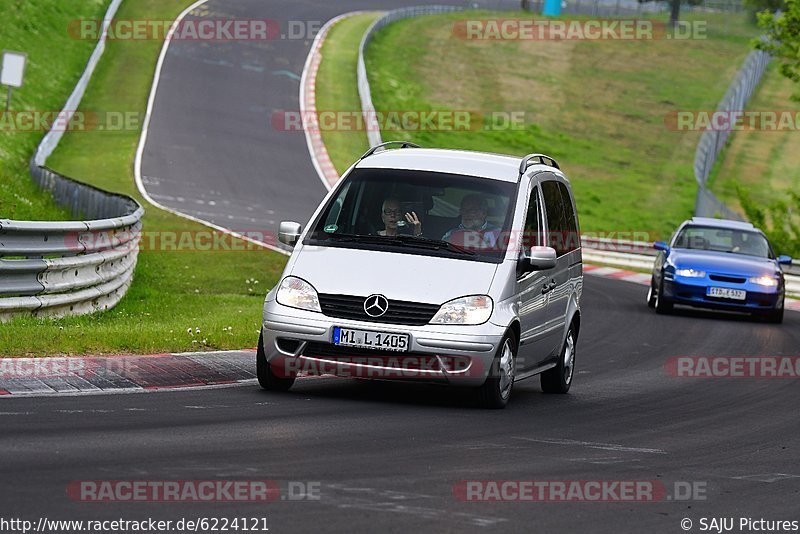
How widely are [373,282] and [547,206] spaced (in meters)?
2.42

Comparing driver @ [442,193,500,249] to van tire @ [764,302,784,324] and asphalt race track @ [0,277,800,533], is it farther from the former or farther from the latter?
van tire @ [764,302,784,324]

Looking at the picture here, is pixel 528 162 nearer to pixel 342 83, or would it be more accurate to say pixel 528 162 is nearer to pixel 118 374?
pixel 118 374

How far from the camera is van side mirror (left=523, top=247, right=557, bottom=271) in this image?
11547mm

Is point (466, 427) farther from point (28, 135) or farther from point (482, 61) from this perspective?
point (482, 61)

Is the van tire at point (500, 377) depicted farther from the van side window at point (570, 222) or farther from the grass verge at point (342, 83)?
the grass verge at point (342, 83)

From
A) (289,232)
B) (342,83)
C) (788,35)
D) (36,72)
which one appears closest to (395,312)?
(289,232)

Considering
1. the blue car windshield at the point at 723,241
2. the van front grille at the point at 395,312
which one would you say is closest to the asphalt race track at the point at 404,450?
the van front grille at the point at 395,312

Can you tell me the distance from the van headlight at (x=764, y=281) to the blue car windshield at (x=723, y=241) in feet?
3.47

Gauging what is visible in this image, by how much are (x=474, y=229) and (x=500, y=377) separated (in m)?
1.22

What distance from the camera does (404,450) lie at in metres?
8.93

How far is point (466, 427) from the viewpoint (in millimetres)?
10180

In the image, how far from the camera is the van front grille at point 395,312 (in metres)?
10.7

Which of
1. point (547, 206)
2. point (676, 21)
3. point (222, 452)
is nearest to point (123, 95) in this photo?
point (547, 206)

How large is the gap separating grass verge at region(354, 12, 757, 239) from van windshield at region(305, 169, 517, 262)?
1245 inches
